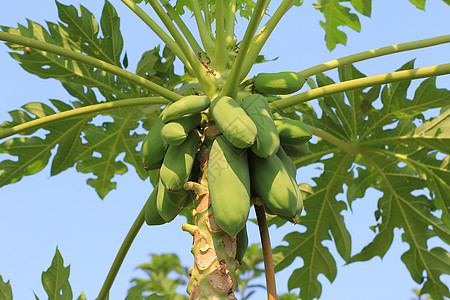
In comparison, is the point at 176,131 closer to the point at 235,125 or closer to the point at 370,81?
the point at 235,125

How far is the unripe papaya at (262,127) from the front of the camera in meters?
1.85

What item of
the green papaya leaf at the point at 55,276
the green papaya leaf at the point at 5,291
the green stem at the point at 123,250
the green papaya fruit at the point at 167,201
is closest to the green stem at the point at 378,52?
the green papaya fruit at the point at 167,201

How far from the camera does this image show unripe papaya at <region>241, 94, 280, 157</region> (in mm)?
1848

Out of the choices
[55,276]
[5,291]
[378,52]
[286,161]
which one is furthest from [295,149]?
[5,291]

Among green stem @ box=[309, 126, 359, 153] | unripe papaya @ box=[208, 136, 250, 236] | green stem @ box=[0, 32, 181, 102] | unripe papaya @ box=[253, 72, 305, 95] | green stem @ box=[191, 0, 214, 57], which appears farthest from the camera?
green stem @ box=[309, 126, 359, 153]

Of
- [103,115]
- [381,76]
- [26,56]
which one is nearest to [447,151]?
→ [381,76]

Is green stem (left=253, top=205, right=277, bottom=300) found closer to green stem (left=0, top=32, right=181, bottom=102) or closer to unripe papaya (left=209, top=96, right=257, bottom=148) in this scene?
unripe papaya (left=209, top=96, right=257, bottom=148)

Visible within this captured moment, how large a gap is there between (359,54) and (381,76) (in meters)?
0.47

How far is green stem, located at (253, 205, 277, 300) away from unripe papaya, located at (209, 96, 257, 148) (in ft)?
1.10

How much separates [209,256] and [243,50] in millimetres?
788

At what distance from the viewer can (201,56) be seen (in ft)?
8.14

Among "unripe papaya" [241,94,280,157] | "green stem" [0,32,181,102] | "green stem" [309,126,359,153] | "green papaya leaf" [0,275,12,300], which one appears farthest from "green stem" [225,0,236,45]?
"green papaya leaf" [0,275,12,300]

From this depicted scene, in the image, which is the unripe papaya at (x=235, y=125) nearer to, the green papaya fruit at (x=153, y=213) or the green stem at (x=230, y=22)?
the green papaya fruit at (x=153, y=213)

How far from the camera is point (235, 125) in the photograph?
1840 millimetres
